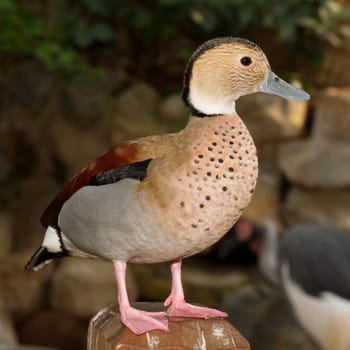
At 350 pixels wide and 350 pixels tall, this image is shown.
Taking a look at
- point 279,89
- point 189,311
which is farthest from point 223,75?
point 189,311

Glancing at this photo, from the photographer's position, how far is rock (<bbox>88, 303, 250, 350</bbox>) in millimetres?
1384

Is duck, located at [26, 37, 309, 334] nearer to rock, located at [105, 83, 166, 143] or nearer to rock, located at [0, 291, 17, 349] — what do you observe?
rock, located at [0, 291, 17, 349]

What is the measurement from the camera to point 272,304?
4711mm

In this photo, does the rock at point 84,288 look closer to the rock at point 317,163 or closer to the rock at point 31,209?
the rock at point 31,209

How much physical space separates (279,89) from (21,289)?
4.95 m

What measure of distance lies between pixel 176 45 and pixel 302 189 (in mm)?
1499

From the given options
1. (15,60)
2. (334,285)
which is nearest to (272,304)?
(334,285)

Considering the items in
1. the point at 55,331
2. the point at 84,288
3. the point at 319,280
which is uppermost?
the point at 319,280

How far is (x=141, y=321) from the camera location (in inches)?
55.3

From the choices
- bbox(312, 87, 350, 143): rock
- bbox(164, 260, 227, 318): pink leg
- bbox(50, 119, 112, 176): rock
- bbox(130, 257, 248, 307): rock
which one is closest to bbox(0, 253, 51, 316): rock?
bbox(130, 257, 248, 307): rock

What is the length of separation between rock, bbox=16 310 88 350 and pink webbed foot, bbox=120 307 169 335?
4.62m

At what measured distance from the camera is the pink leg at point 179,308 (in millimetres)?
1501

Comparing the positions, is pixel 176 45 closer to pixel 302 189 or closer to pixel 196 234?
pixel 302 189

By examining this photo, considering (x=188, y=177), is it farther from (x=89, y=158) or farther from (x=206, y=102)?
(x=89, y=158)
